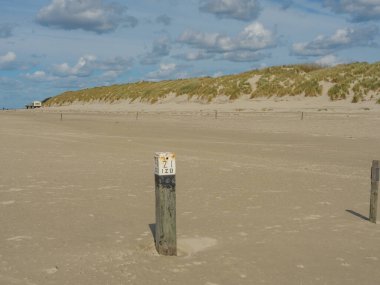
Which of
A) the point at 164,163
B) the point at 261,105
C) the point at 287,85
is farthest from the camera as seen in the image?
the point at 287,85

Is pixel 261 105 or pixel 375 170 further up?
pixel 261 105

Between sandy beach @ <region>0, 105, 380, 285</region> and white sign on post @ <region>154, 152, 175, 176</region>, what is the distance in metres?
0.94

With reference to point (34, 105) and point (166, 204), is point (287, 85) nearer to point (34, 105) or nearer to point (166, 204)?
point (166, 204)

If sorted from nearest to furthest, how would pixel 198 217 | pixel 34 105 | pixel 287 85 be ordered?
pixel 198 217 < pixel 287 85 < pixel 34 105

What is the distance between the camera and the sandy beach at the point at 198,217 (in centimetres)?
495

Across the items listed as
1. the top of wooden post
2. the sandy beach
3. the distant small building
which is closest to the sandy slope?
the sandy beach

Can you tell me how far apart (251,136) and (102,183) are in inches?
434

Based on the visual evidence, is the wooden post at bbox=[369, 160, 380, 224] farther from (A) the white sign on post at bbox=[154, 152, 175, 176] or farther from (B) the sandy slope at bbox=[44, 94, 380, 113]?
(B) the sandy slope at bbox=[44, 94, 380, 113]

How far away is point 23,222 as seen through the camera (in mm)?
6617

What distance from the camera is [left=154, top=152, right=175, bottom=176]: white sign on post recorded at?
17.2ft

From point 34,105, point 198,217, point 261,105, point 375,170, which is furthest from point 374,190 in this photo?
point 34,105

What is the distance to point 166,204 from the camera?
533 cm

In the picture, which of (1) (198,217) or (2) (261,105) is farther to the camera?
(2) (261,105)

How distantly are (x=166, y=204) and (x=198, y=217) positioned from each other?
1.80 meters
